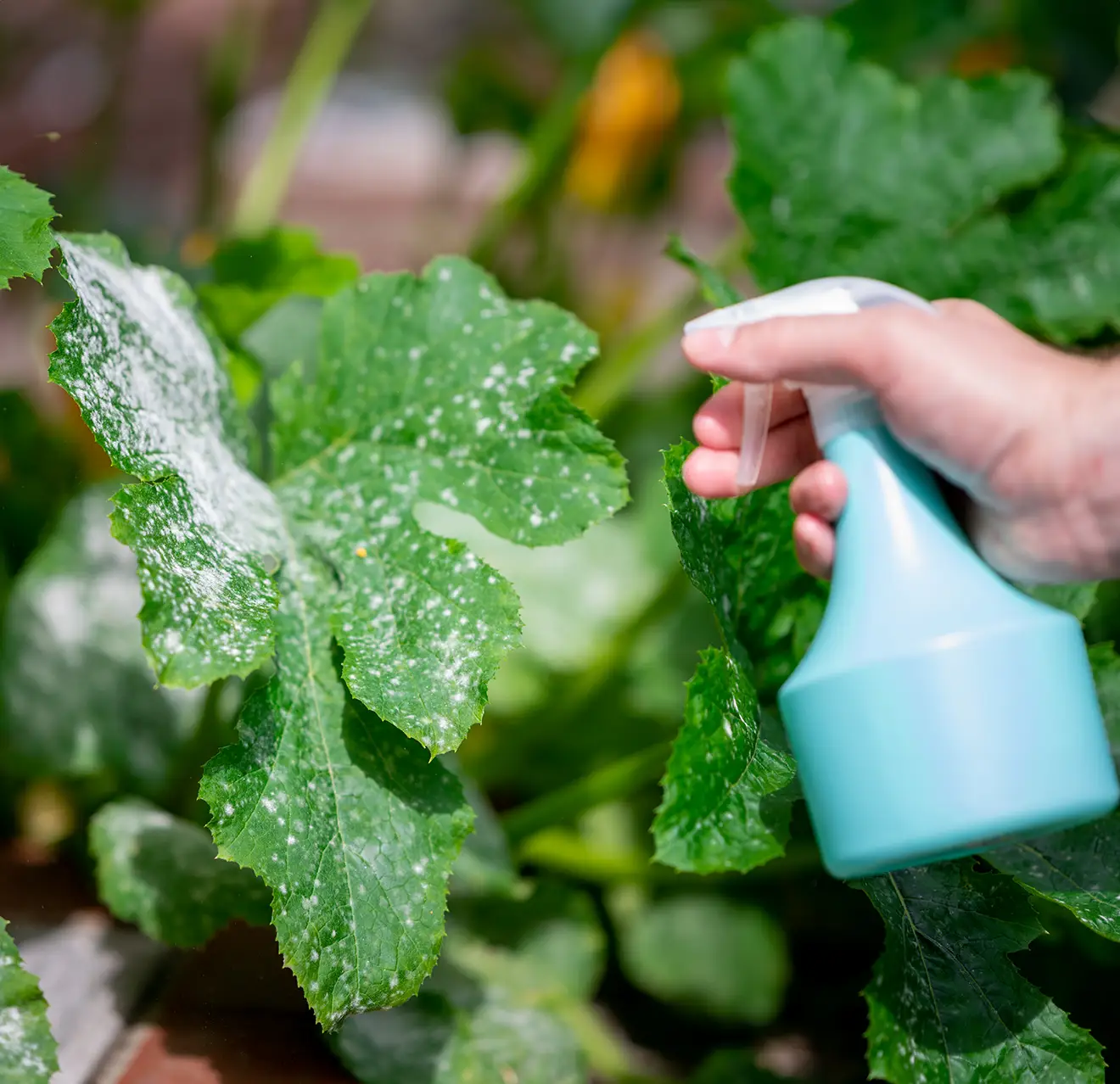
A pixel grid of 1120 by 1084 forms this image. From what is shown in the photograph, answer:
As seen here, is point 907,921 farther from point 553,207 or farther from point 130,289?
point 553,207

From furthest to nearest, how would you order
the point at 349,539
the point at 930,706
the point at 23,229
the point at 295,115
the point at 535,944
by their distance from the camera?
the point at 295,115
the point at 535,944
the point at 349,539
the point at 23,229
the point at 930,706

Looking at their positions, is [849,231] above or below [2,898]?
above

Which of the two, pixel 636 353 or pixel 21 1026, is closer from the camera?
pixel 21 1026

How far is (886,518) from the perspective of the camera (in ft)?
1.68

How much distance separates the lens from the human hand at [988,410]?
0.48 m

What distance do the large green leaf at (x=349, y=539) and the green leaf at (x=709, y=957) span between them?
434mm

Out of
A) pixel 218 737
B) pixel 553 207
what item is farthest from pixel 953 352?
pixel 553 207

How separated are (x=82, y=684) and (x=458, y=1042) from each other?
40cm

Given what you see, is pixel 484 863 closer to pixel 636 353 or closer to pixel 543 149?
pixel 636 353

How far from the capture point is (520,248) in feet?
4.87

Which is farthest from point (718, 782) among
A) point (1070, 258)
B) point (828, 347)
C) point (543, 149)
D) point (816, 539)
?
point (543, 149)

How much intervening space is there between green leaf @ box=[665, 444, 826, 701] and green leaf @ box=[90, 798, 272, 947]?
1.18 ft

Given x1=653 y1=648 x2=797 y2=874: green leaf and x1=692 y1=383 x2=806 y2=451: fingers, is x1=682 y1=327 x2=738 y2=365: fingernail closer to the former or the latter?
x1=692 y1=383 x2=806 y2=451: fingers

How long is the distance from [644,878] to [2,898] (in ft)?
1.67
